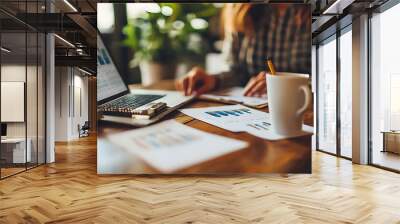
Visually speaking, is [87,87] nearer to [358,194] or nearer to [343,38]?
[343,38]

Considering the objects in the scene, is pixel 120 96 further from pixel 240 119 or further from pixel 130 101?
pixel 240 119

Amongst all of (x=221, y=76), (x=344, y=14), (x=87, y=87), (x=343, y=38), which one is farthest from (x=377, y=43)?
(x=87, y=87)

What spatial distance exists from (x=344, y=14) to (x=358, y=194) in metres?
3.53

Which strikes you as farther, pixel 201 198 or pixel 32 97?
pixel 32 97

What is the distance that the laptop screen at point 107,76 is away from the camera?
17.3ft

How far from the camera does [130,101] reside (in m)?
5.24

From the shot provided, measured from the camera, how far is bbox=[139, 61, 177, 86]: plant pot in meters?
5.29

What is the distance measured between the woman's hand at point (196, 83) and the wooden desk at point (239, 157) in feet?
0.50

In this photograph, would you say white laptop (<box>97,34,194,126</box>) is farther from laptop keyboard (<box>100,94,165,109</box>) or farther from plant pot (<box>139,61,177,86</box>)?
plant pot (<box>139,61,177,86</box>)

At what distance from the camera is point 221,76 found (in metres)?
5.31

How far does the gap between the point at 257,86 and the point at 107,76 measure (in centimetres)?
209

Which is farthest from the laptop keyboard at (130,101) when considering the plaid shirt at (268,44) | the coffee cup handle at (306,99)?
the coffee cup handle at (306,99)

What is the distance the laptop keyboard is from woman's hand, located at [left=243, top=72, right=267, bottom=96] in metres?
1.21

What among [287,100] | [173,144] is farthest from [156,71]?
[287,100]
